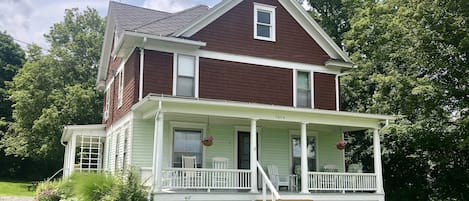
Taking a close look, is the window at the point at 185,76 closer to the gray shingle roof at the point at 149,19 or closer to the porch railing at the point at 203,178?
the gray shingle roof at the point at 149,19

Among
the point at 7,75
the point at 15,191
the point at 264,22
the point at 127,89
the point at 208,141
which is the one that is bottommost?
the point at 15,191

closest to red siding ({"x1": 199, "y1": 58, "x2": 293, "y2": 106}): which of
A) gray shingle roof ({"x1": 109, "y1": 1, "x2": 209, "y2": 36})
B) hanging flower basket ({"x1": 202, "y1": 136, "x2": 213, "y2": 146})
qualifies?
gray shingle roof ({"x1": 109, "y1": 1, "x2": 209, "y2": 36})

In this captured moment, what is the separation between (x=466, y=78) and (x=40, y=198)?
16052 mm

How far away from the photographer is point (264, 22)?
1611 cm

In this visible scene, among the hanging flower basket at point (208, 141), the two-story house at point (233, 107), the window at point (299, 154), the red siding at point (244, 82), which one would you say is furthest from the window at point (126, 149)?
the window at point (299, 154)

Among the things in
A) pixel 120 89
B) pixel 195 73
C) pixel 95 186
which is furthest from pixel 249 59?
pixel 95 186

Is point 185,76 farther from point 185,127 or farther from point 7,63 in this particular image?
point 7,63

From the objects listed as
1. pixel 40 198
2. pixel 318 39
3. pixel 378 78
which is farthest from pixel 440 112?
pixel 40 198

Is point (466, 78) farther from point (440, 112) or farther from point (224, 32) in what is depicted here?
point (224, 32)

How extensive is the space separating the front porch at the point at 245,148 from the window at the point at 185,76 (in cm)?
96

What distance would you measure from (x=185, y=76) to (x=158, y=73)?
A: 0.90m

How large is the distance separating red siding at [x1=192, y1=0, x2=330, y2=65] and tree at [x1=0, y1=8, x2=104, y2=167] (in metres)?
17.1

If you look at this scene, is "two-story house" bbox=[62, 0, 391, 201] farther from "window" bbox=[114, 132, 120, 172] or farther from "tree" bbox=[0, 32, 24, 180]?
"tree" bbox=[0, 32, 24, 180]

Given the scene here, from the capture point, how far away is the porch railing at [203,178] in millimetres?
11570
